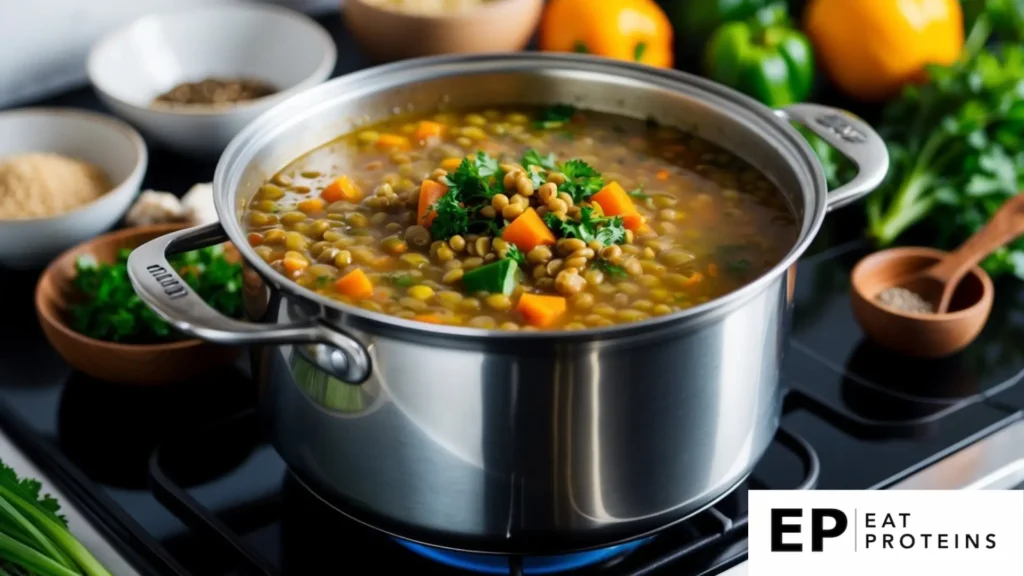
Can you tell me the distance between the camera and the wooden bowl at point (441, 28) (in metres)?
2.52

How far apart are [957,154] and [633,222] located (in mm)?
915

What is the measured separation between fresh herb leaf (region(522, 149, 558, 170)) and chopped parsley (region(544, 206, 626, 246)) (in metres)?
0.15

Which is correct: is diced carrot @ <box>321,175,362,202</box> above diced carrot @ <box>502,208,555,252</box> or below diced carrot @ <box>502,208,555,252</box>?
below

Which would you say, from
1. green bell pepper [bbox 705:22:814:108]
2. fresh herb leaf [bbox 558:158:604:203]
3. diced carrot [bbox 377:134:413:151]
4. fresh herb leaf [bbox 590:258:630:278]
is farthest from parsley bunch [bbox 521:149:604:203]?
green bell pepper [bbox 705:22:814:108]

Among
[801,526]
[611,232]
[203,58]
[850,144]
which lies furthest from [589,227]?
[203,58]

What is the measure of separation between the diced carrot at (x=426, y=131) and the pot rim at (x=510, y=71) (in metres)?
0.08

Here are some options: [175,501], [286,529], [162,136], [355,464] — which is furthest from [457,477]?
[162,136]

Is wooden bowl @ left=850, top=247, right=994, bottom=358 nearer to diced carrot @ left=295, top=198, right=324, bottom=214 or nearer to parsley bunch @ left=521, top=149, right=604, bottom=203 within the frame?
parsley bunch @ left=521, top=149, right=604, bottom=203

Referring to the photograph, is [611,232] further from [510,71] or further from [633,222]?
[510,71]

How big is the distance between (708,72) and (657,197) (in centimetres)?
83

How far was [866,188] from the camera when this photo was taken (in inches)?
65.2

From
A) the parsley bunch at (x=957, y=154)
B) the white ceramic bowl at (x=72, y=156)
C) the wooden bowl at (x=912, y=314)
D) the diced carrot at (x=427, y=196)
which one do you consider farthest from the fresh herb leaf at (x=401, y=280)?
the parsley bunch at (x=957, y=154)

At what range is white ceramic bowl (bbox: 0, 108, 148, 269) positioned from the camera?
7.04ft

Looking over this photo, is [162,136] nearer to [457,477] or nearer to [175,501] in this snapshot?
[175,501]
